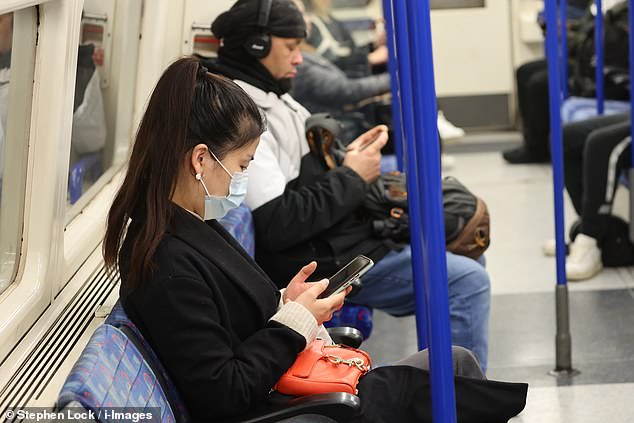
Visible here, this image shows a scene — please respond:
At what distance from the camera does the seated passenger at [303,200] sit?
3318mm

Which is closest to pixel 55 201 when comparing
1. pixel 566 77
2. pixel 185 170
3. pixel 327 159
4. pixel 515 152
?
pixel 185 170

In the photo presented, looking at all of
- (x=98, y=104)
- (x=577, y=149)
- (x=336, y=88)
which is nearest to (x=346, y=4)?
(x=336, y=88)

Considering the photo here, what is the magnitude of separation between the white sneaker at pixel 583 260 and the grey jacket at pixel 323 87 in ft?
5.31

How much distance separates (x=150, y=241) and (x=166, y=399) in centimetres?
32

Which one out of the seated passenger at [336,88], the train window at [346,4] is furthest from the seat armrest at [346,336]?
the train window at [346,4]

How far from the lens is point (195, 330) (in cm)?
204

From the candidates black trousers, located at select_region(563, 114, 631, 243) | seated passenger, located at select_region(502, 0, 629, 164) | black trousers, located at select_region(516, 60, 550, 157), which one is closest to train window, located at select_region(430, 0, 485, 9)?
seated passenger, located at select_region(502, 0, 629, 164)

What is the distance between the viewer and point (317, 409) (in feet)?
6.92

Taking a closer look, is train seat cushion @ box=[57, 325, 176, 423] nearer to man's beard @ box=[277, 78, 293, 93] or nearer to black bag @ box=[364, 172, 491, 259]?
black bag @ box=[364, 172, 491, 259]

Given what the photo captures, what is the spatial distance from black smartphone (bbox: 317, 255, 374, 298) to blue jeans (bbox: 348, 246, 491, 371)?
1087 millimetres

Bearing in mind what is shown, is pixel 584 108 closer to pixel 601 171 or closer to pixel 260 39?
pixel 601 171

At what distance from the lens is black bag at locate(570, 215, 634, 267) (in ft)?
17.6

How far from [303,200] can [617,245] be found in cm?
259

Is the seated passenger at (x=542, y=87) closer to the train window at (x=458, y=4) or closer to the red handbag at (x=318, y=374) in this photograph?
the train window at (x=458, y=4)
